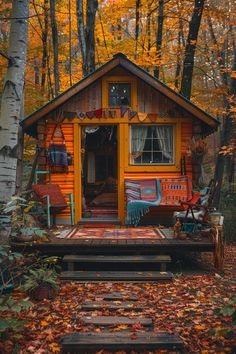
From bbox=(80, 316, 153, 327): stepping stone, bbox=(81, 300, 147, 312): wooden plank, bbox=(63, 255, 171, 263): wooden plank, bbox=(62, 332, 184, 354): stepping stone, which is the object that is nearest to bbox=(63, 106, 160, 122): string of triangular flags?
bbox=(63, 255, 171, 263): wooden plank

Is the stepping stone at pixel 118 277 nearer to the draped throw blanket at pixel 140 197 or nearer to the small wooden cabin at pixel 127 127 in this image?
the draped throw blanket at pixel 140 197

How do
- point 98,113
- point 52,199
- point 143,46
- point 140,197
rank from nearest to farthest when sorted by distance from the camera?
point 52,199
point 140,197
point 98,113
point 143,46

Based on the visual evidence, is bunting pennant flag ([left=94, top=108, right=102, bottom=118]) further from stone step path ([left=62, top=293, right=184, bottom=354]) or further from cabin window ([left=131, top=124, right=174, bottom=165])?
stone step path ([left=62, top=293, right=184, bottom=354])

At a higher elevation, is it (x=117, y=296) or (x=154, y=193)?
(x=154, y=193)

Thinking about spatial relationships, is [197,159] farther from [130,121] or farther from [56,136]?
[56,136]

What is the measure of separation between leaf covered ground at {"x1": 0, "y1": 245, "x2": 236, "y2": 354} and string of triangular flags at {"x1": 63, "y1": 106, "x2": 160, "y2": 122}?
4.28 m

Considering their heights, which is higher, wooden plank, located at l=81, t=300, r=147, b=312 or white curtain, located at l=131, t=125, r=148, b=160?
white curtain, located at l=131, t=125, r=148, b=160

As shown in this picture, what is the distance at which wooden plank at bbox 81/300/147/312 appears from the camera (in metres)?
5.05

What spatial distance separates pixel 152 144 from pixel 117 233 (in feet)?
9.02

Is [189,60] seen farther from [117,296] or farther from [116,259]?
[117,296]

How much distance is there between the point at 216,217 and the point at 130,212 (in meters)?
2.28

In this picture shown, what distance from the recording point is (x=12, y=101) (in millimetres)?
5328

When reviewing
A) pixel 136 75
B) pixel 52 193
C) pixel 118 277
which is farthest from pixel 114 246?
pixel 136 75

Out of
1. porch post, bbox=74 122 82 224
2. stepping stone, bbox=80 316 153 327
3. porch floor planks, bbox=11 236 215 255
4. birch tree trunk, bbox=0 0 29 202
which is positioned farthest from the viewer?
porch post, bbox=74 122 82 224
